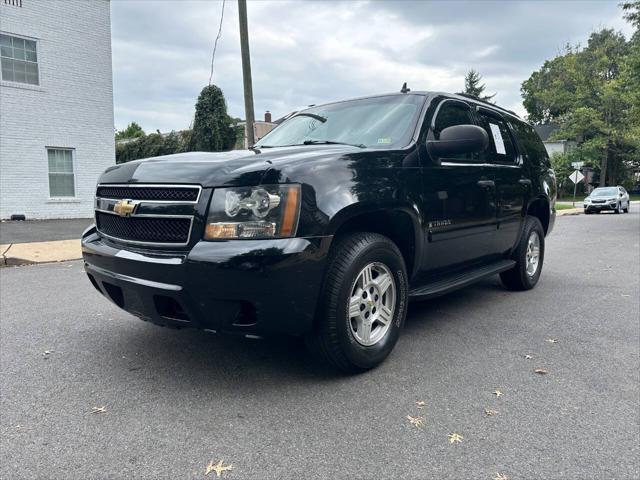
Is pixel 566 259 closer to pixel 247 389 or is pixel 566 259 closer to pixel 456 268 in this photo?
pixel 456 268

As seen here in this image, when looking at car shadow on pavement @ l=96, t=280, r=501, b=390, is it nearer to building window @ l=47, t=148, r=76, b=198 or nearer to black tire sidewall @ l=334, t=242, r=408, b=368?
Result: black tire sidewall @ l=334, t=242, r=408, b=368

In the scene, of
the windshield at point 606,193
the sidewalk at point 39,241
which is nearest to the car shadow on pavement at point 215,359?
the sidewalk at point 39,241

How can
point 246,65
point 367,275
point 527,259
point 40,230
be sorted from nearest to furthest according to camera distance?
1. point 367,275
2. point 527,259
3. point 246,65
4. point 40,230

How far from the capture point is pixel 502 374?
330cm

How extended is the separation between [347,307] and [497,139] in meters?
2.93

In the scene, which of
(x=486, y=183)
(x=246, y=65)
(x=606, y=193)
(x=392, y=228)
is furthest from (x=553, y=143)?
(x=392, y=228)

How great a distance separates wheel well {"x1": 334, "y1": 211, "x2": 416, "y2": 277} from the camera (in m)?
3.18

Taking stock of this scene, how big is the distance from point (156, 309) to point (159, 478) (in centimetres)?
99

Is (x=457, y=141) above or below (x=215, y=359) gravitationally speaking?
above

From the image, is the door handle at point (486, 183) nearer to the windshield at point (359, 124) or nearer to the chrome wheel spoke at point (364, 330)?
the windshield at point (359, 124)

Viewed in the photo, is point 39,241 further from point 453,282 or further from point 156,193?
point 453,282

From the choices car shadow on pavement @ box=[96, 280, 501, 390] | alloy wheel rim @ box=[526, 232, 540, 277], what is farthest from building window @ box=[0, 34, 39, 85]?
alloy wheel rim @ box=[526, 232, 540, 277]

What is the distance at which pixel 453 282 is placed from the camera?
4066 mm

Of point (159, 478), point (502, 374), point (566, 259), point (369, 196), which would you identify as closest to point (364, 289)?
point (369, 196)
